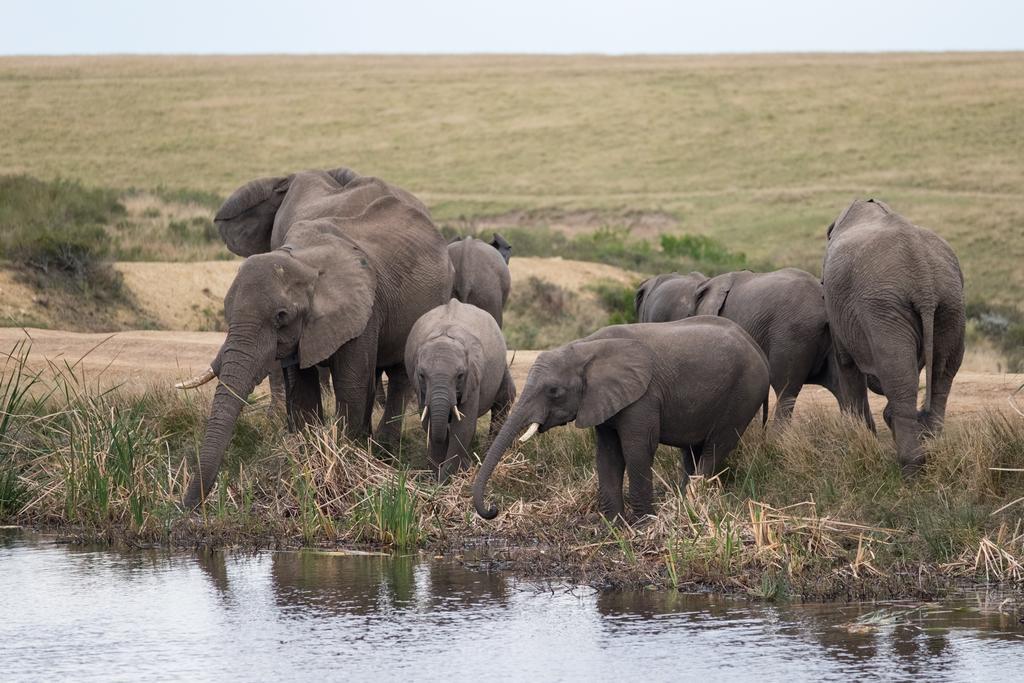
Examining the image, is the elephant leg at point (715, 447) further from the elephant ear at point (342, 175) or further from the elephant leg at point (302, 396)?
the elephant ear at point (342, 175)

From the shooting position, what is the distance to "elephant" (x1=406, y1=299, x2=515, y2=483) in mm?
12055

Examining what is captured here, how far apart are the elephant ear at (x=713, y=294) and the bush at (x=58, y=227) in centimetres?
1275

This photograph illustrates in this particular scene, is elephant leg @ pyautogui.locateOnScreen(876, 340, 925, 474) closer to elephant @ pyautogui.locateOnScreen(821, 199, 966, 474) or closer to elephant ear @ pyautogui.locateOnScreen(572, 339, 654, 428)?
elephant @ pyautogui.locateOnScreen(821, 199, 966, 474)

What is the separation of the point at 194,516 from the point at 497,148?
5577 centimetres

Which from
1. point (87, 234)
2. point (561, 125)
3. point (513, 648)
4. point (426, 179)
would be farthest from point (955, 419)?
point (561, 125)

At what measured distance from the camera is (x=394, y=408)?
558 inches

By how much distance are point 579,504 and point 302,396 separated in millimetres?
2601

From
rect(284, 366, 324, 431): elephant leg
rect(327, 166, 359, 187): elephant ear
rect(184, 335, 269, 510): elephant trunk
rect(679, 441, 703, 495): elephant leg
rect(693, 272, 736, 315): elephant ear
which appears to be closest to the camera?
rect(184, 335, 269, 510): elephant trunk

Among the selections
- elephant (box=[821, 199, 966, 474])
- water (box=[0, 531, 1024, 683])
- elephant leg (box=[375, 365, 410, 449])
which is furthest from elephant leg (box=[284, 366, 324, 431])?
elephant (box=[821, 199, 966, 474])

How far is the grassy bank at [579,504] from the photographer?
9.92m

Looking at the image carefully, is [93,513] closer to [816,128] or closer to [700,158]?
[700,158]

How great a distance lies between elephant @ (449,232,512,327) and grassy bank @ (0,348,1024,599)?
3.45 metres

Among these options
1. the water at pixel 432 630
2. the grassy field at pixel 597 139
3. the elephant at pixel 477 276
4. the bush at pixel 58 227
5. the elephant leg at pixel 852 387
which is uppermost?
the grassy field at pixel 597 139

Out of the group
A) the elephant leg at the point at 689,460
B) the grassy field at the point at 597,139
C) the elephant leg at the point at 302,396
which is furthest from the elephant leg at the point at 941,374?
the grassy field at the point at 597,139
